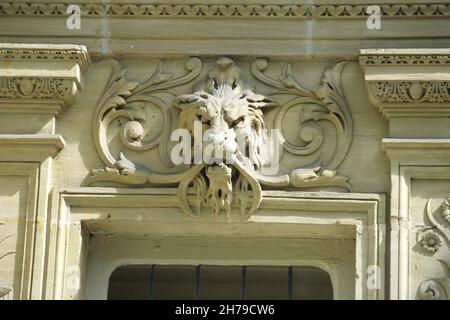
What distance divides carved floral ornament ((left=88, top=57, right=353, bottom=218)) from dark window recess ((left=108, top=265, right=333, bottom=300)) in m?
0.39

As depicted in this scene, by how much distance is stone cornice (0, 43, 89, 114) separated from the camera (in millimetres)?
14508

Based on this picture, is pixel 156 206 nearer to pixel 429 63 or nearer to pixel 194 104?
pixel 194 104

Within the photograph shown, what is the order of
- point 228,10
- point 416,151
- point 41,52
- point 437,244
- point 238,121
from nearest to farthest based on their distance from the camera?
1. point 437,244
2. point 416,151
3. point 238,121
4. point 41,52
5. point 228,10

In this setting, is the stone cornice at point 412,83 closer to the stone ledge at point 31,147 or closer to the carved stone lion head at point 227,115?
the carved stone lion head at point 227,115

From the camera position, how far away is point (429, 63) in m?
14.4

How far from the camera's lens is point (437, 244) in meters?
14.2

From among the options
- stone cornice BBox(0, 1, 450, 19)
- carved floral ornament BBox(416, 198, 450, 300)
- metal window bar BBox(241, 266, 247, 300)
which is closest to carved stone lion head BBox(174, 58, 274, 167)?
stone cornice BBox(0, 1, 450, 19)

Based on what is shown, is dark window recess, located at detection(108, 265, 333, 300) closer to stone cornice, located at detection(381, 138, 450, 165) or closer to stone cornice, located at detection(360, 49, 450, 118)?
stone cornice, located at detection(381, 138, 450, 165)

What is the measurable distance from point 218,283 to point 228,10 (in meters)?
1.58

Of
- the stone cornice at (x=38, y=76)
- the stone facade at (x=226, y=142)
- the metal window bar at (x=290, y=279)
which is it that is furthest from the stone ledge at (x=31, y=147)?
the metal window bar at (x=290, y=279)

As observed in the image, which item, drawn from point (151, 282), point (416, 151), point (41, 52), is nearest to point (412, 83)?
point (416, 151)

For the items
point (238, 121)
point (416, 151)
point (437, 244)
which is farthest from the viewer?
point (238, 121)

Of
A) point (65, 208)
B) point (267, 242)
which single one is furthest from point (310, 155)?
point (65, 208)

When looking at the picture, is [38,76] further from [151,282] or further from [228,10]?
[151,282]
